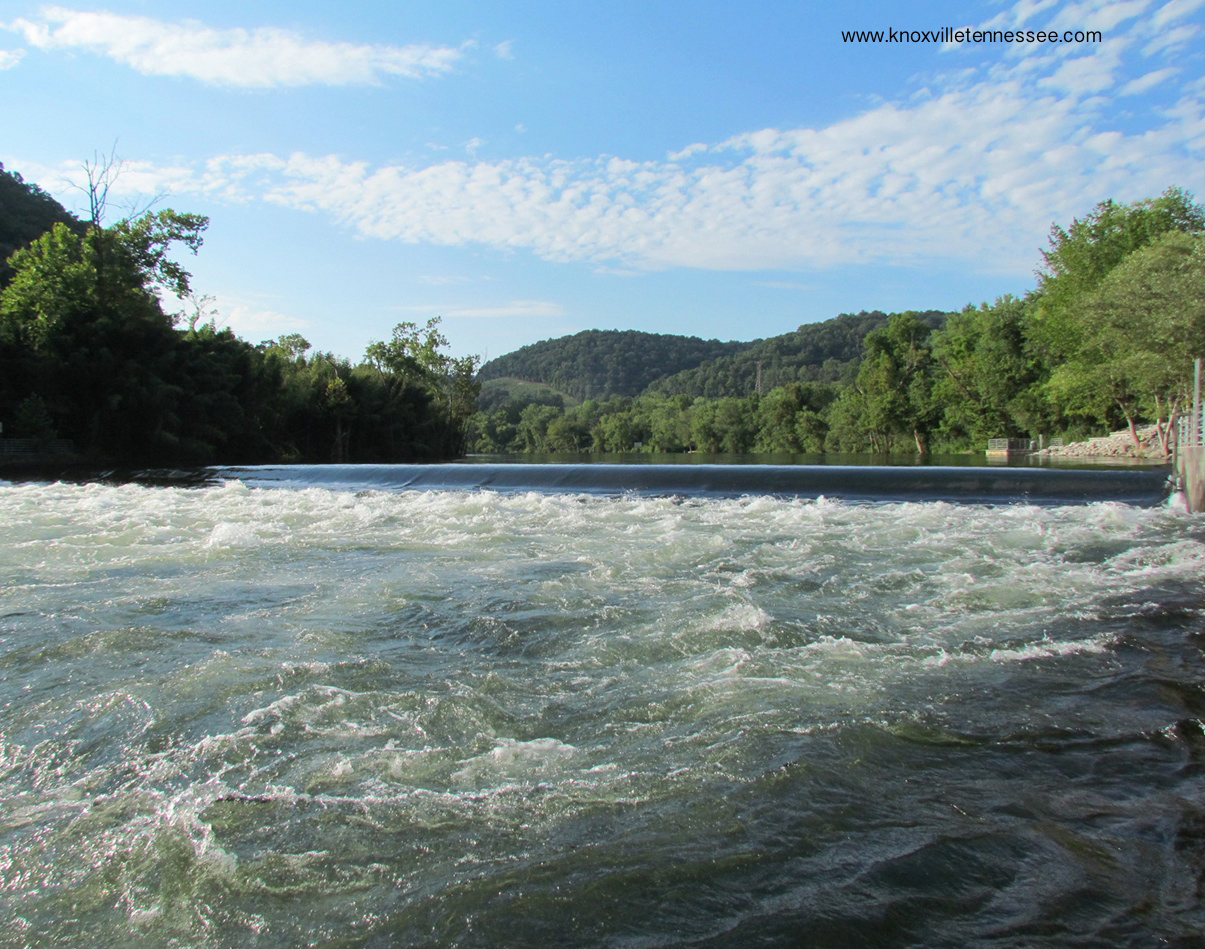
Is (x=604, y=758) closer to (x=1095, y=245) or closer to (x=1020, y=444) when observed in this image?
(x=1095, y=245)

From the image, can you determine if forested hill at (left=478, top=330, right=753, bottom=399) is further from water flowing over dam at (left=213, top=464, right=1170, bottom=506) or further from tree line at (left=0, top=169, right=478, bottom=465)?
water flowing over dam at (left=213, top=464, right=1170, bottom=506)

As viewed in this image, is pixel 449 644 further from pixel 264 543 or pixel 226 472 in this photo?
pixel 226 472

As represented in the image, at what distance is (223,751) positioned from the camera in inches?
136

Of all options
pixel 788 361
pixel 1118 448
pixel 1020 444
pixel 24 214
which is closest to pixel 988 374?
pixel 1020 444

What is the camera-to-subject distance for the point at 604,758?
134 inches

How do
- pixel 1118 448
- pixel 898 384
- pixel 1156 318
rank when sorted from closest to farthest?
pixel 1156 318, pixel 1118 448, pixel 898 384

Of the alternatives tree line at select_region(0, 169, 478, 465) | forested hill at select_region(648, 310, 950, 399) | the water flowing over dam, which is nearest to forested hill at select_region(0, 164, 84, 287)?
tree line at select_region(0, 169, 478, 465)

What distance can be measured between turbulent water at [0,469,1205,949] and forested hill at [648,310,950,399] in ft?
420

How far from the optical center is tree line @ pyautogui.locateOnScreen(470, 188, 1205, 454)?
27484mm

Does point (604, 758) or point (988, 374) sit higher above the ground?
point (988, 374)

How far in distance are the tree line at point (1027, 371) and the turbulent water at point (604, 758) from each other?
978 inches

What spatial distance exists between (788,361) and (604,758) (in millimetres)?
144840

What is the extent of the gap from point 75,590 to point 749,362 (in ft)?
494

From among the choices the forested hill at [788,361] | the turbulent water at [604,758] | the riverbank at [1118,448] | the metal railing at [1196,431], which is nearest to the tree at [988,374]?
the riverbank at [1118,448]
